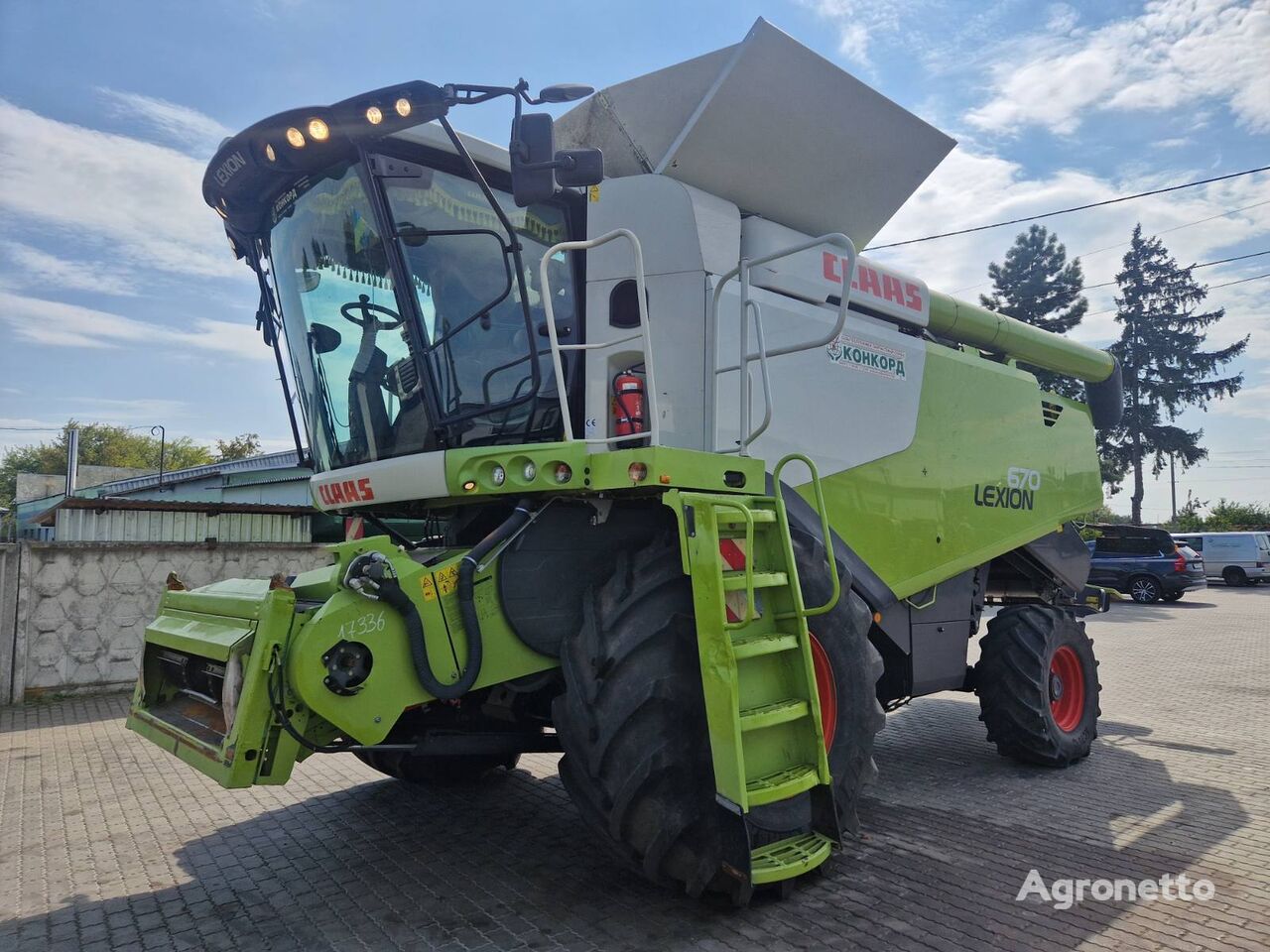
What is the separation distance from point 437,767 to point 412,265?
2852 mm

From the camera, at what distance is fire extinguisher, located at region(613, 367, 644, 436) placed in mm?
3760

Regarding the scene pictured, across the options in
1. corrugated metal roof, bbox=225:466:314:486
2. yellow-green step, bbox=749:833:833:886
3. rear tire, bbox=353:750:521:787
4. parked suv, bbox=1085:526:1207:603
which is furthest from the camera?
parked suv, bbox=1085:526:1207:603

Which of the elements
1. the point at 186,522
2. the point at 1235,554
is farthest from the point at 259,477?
the point at 1235,554

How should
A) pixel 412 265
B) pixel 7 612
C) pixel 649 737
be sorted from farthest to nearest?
pixel 7 612
pixel 412 265
pixel 649 737

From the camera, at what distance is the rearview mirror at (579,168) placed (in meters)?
3.31

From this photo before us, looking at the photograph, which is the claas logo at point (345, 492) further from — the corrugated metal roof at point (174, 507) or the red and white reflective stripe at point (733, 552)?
the corrugated metal roof at point (174, 507)

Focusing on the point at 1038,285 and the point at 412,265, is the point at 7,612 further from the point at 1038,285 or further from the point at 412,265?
the point at 1038,285

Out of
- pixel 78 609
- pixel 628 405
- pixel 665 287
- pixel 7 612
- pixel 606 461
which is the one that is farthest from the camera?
pixel 78 609

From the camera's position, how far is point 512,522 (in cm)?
333

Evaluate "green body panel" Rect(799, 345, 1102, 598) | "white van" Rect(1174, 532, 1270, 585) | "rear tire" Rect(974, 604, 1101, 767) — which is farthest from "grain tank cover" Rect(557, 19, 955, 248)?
"white van" Rect(1174, 532, 1270, 585)

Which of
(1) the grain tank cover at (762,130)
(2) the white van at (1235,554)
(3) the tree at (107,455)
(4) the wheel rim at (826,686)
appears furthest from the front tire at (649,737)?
(3) the tree at (107,455)

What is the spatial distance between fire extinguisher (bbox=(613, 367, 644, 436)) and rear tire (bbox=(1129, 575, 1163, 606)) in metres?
20.5

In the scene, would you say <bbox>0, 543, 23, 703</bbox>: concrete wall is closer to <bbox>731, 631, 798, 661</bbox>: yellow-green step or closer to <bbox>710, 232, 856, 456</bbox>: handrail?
<bbox>710, 232, 856, 456</bbox>: handrail

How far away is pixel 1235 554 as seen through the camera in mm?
24719
